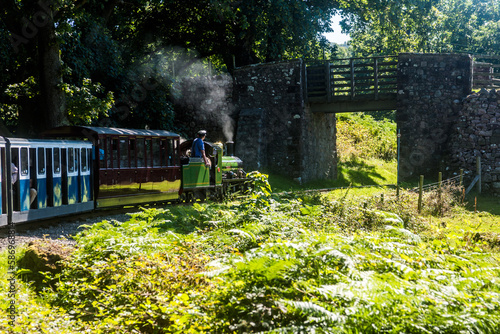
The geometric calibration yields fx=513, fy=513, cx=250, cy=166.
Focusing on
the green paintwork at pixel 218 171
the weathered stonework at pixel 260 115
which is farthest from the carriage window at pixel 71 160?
the weathered stonework at pixel 260 115

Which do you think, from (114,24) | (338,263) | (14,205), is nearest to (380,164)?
(114,24)

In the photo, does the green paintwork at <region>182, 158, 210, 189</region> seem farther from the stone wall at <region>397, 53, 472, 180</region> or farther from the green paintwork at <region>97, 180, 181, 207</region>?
the stone wall at <region>397, 53, 472, 180</region>

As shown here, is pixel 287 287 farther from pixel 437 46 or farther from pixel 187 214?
pixel 437 46

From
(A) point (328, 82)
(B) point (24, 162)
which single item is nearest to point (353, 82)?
(A) point (328, 82)

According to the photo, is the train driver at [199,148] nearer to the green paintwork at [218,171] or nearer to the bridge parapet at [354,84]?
the green paintwork at [218,171]

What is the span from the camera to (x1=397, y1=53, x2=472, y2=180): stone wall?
21.2 meters

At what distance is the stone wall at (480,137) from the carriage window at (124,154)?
1359 centimetres

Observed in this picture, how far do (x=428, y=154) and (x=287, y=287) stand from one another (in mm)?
18013

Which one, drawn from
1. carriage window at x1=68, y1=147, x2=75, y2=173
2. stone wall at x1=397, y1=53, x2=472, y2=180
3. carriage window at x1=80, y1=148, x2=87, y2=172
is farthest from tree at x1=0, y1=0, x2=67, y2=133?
stone wall at x1=397, y1=53, x2=472, y2=180

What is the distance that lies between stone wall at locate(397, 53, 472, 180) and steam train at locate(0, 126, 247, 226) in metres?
9.33

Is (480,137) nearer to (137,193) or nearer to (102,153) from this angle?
(137,193)

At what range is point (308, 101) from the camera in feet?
73.5

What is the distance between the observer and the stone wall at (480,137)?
774 inches

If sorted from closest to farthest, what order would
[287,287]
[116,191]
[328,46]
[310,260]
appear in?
[287,287], [310,260], [116,191], [328,46]
